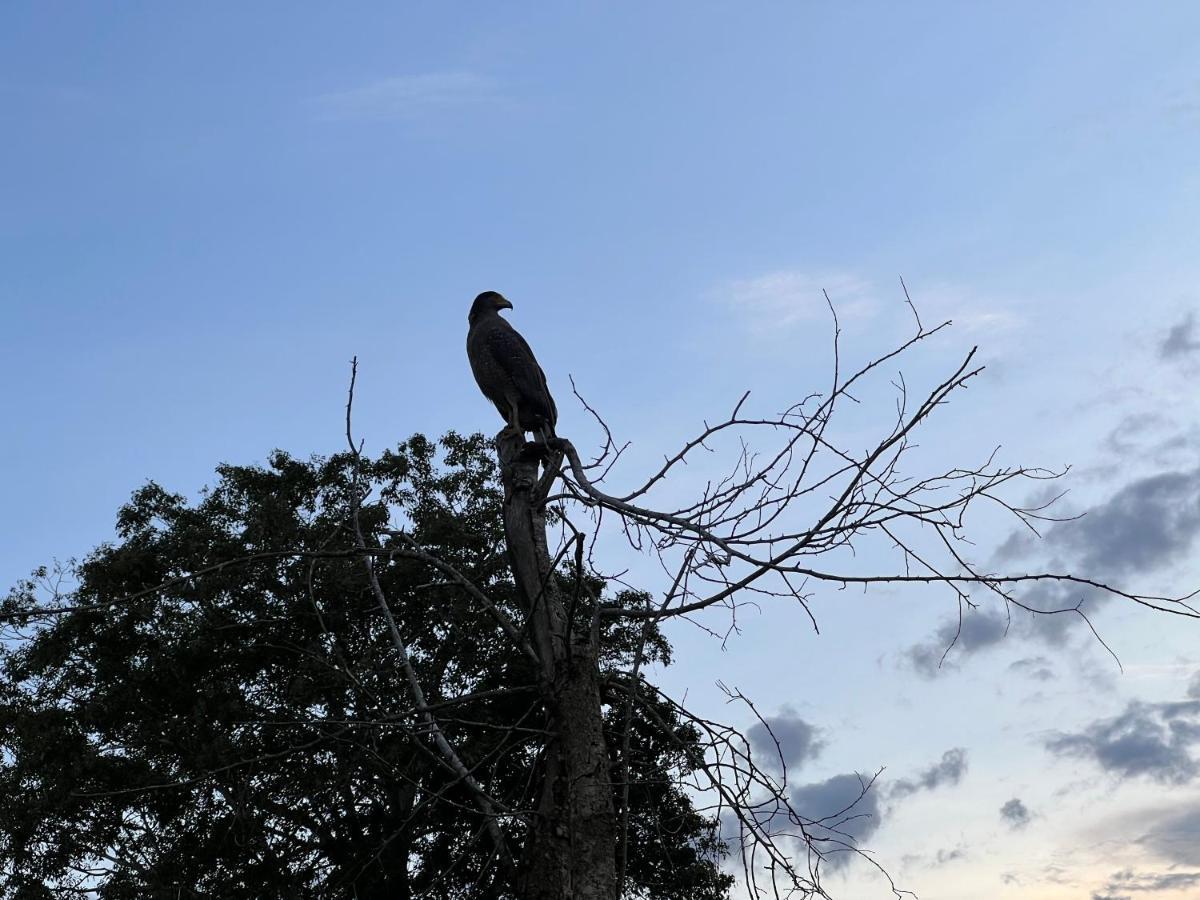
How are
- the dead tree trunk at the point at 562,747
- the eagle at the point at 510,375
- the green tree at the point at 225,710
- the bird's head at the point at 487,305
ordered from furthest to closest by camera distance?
the green tree at the point at 225,710, the bird's head at the point at 487,305, the eagle at the point at 510,375, the dead tree trunk at the point at 562,747

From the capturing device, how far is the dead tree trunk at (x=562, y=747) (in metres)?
3.54

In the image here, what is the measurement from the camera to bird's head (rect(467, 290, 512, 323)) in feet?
18.2

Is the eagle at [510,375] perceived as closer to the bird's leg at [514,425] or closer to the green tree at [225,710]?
the bird's leg at [514,425]

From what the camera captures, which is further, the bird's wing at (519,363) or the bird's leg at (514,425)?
the bird's wing at (519,363)

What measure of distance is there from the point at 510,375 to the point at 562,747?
1.85m

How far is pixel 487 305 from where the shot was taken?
5586 millimetres

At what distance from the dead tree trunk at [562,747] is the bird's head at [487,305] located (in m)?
1.56

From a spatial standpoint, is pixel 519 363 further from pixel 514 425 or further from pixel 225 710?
pixel 225 710

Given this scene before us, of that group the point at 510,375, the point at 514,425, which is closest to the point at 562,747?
the point at 514,425

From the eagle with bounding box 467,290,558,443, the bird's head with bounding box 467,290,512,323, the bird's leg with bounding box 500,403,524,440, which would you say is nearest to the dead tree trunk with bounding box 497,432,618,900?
the bird's leg with bounding box 500,403,524,440

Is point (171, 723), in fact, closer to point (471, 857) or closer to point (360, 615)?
point (360, 615)

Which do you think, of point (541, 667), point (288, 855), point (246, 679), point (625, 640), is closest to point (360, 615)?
point (246, 679)

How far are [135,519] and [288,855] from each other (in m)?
5.51

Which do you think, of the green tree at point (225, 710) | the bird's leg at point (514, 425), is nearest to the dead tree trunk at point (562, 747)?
the bird's leg at point (514, 425)
